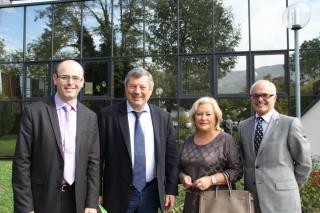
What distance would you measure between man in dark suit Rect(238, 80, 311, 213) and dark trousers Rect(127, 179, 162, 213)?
84 centimetres

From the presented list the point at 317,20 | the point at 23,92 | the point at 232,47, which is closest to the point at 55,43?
the point at 23,92

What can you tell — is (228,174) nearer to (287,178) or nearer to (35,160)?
(287,178)

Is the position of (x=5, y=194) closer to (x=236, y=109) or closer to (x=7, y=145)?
(x=236, y=109)

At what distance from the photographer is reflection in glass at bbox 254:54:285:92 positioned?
1173cm

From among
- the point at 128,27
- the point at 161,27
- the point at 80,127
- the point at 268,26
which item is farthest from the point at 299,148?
the point at 128,27

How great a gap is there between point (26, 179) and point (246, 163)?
6.04 ft

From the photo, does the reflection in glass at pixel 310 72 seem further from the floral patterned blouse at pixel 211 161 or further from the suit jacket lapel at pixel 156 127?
the suit jacket lapel at pixel 156 127

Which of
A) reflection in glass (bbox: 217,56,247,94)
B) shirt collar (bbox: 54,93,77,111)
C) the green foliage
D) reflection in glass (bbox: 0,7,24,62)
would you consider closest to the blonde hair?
shirt collar (bbox: 54,93,77,111)

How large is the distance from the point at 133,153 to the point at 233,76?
9295mm

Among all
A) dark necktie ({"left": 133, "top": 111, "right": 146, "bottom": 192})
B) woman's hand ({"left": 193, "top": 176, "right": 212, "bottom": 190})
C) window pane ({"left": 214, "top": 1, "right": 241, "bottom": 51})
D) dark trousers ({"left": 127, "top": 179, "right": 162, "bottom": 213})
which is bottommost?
dark trousers ({"left": 127, "top": 179, "right": 162, "bottom": 213})

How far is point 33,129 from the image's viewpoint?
Result: 282 cm

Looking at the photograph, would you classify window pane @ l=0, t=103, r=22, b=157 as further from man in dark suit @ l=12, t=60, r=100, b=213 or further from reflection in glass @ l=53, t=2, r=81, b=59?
man in dark suit @ l=12, t=60, r=100, b=213

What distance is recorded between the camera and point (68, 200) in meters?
2.90

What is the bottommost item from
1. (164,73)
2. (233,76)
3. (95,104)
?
(95,104)
